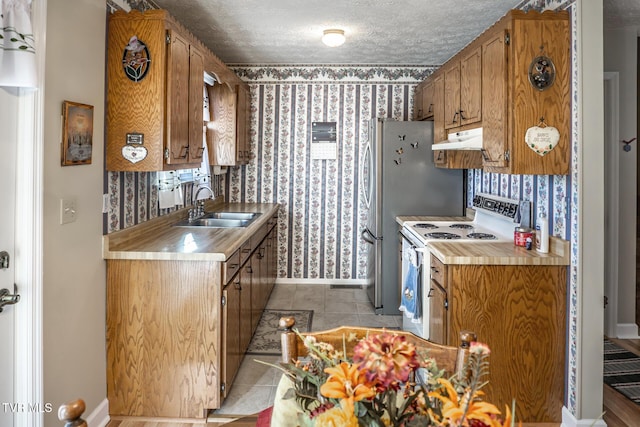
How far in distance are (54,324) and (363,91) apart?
405 cm

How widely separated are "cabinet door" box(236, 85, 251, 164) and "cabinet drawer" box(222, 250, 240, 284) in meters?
1.94

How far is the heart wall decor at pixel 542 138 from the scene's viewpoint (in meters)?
2.48

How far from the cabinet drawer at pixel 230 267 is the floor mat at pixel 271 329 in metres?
0.91

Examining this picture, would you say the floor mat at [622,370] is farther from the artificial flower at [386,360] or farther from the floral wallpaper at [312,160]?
the artificial flower at [386,360]

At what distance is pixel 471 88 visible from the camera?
10.5 feet

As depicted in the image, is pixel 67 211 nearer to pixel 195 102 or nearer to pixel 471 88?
→ pixel 195 102

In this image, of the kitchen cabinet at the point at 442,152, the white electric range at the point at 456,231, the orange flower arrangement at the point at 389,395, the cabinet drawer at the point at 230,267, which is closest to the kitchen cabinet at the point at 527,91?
the white electric range at the point at 456,231

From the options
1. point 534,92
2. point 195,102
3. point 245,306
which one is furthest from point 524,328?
point 195,102

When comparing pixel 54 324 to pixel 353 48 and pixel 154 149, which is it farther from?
pixel 353 48

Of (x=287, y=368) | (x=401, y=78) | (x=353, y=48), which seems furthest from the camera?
(x=401, y=78)

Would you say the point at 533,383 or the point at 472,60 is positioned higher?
the point at 472,60

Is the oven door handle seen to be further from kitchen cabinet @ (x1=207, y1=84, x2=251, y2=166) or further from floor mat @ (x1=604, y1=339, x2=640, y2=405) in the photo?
kitchen cabinet @ (x1=207, y1=84, x2=251, y2=166)

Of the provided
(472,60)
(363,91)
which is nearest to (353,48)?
(363,91)

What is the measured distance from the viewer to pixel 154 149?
2.54 meters
